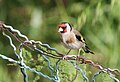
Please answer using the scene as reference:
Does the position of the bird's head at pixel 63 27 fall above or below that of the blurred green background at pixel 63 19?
above

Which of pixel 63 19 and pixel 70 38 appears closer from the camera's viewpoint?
pixel 70 38

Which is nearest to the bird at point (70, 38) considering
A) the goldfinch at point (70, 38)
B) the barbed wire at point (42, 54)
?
the goldfinch at point (70, 38)

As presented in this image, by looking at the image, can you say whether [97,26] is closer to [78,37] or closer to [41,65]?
[78,37]

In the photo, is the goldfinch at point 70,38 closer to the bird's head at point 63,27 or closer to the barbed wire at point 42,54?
the bird's head at point 63,27

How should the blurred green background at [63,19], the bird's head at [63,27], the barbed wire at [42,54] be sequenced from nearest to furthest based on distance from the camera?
the barbed wire at [42,54], the bird's head at [63,27], the blurred green background at [63,19]

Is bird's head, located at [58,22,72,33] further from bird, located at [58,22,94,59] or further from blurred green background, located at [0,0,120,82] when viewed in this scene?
blurred green background, located at [0,0,120,82]

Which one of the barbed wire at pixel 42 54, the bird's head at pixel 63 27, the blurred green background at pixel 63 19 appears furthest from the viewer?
the blurred green background at pixel 63 19

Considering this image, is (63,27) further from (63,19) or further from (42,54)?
(63,19)

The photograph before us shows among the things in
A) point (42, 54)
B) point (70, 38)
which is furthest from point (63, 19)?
point (42, 54)

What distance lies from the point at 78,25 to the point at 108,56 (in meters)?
0.24

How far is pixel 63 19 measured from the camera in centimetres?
275

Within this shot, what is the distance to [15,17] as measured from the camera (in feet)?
9.95

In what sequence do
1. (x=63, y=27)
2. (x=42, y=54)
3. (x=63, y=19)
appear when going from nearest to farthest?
(x=42, y=54) → (x=63, y=27) → (x=63, y=19)

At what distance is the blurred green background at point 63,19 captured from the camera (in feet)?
8.38
